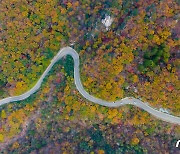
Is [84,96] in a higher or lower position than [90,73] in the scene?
lower

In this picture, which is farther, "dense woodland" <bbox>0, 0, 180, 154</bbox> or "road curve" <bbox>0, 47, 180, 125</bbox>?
"road curve" <bbox>0, 47, 180, 125</bbox>

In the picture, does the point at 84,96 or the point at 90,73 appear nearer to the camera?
the point at 90,73

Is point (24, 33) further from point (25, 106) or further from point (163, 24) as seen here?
point (163, 24)

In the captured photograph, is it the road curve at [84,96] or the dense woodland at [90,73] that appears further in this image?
the road curve at [84,96]

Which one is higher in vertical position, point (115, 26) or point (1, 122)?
point (115, 26)

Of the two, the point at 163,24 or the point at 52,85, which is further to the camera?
the point at 52,85

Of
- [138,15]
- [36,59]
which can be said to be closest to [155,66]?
[138,15]

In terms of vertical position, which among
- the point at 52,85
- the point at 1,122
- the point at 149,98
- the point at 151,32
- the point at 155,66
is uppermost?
the point at 151,32
